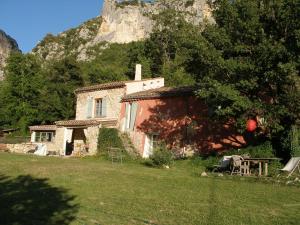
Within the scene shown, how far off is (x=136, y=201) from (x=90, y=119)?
1977cm

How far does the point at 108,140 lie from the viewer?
80.9ft

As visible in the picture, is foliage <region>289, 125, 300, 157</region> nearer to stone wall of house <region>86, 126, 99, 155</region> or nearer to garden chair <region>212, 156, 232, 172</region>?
garden chair <region>212, 156, 232, 172</region>

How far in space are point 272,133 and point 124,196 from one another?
9.81 meters

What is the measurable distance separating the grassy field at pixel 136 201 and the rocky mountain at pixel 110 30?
2600 inches

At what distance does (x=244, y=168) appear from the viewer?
15.3 m

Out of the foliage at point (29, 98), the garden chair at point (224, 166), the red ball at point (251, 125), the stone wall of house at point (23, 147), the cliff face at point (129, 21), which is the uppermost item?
the cliff face at point (129, 21)

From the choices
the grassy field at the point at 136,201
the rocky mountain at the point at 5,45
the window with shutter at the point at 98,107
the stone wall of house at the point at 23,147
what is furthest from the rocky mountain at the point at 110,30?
the grassy field at the point at 136,201

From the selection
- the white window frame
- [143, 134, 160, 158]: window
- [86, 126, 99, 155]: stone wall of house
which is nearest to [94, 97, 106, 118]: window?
[86, 126, 99, 155]: stone wall of house

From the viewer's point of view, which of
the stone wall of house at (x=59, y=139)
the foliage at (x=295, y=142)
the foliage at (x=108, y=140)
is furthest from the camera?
the stone wall of house at (x=59, y=139)

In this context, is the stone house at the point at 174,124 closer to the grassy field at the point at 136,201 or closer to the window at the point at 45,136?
the window at the point at 45,136

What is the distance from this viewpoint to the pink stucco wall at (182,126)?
66.9 feet

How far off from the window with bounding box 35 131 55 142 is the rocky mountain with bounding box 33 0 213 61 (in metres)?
46.2

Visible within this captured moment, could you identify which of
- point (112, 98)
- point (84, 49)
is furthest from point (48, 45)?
point (112, 98)

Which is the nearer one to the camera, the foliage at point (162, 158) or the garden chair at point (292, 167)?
the garden chair at point (292, 167)
